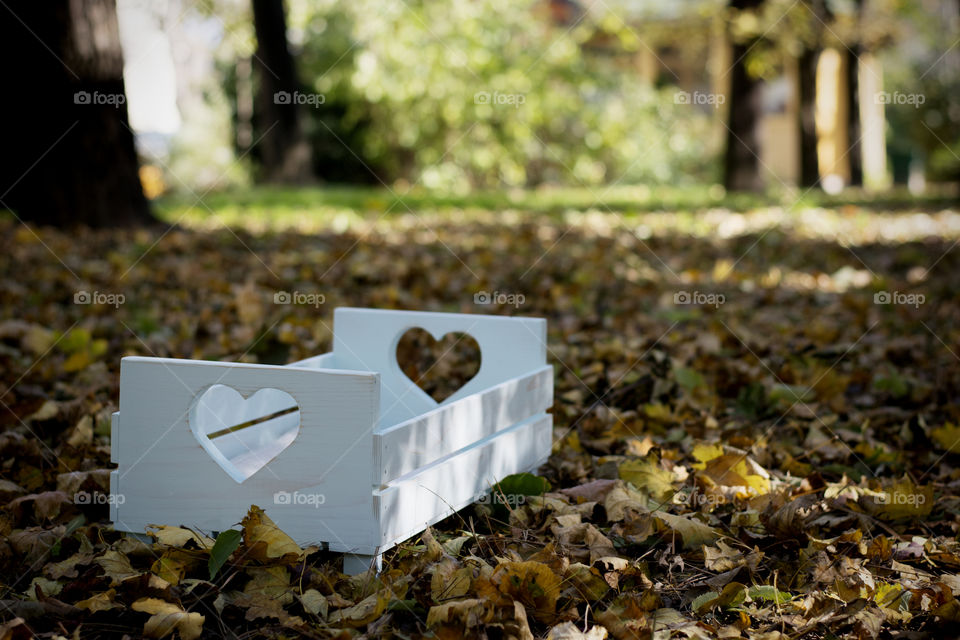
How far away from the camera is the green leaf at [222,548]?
76.2 inches

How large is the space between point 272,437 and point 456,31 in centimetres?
1402

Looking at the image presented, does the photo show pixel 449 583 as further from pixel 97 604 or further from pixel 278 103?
pixel 278 103

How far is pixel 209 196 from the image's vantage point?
37.0 feet

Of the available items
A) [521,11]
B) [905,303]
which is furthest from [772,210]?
[521,11]

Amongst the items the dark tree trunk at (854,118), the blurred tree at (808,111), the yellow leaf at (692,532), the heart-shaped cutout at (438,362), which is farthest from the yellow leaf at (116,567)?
the dark tree trunk at (854,118)

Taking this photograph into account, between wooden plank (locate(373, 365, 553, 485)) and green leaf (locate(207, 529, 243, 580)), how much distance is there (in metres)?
0.32

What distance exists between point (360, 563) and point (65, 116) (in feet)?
17.6
